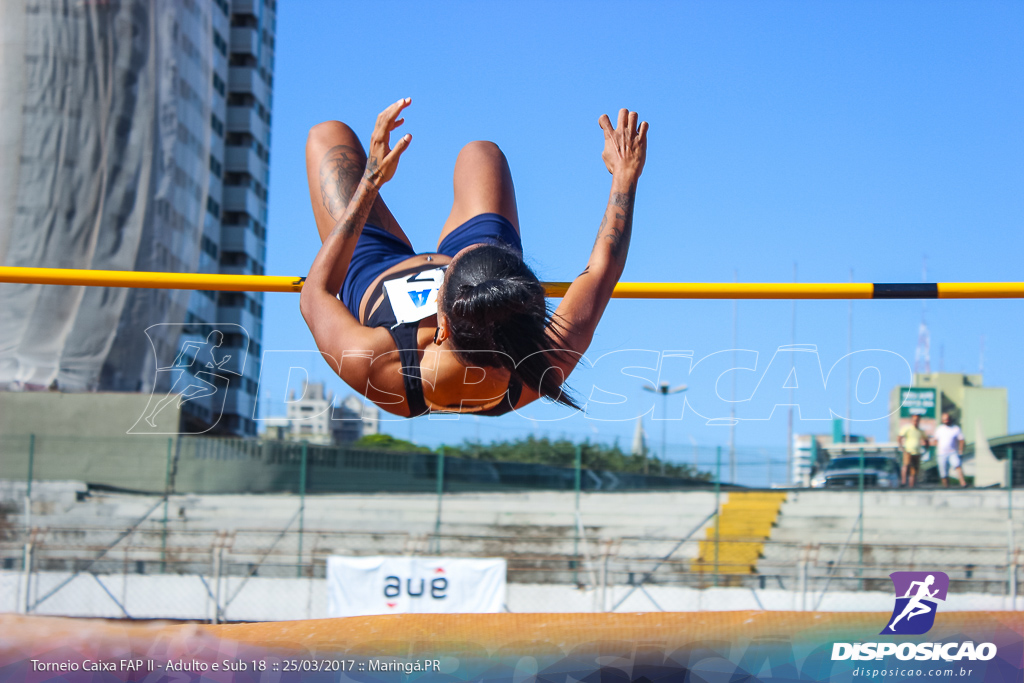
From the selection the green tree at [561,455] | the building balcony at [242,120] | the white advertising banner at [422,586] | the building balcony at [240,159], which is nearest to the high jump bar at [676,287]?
the white advertising banner at [422,586]

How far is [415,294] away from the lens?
86.5 inches

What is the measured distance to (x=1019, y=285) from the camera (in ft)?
11.1

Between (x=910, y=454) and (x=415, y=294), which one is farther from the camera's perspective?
(x=910, y=454)

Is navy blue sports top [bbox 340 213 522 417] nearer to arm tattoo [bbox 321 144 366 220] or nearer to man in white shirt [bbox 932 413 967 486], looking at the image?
arm tattoo [bbox 321 144 366 220]

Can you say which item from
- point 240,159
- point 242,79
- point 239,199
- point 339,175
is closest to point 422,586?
point 339,175

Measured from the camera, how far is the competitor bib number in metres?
2.16

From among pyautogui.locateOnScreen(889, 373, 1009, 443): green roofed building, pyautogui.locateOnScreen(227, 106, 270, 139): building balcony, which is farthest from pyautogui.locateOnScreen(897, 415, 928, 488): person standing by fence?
pyautogui.locateOnScreen(227, 106, 270, 139): building balcony

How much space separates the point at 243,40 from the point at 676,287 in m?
39.0

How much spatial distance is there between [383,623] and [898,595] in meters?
3.33

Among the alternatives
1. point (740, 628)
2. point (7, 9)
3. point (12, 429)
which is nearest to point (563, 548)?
point (740, 628)

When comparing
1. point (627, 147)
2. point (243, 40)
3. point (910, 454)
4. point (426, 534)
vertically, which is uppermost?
point (243, 40)

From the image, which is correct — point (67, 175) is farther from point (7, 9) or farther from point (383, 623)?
point (383, 623)

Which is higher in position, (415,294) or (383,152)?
(383,152)

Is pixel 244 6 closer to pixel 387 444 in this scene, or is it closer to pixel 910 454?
pixel 387 444
